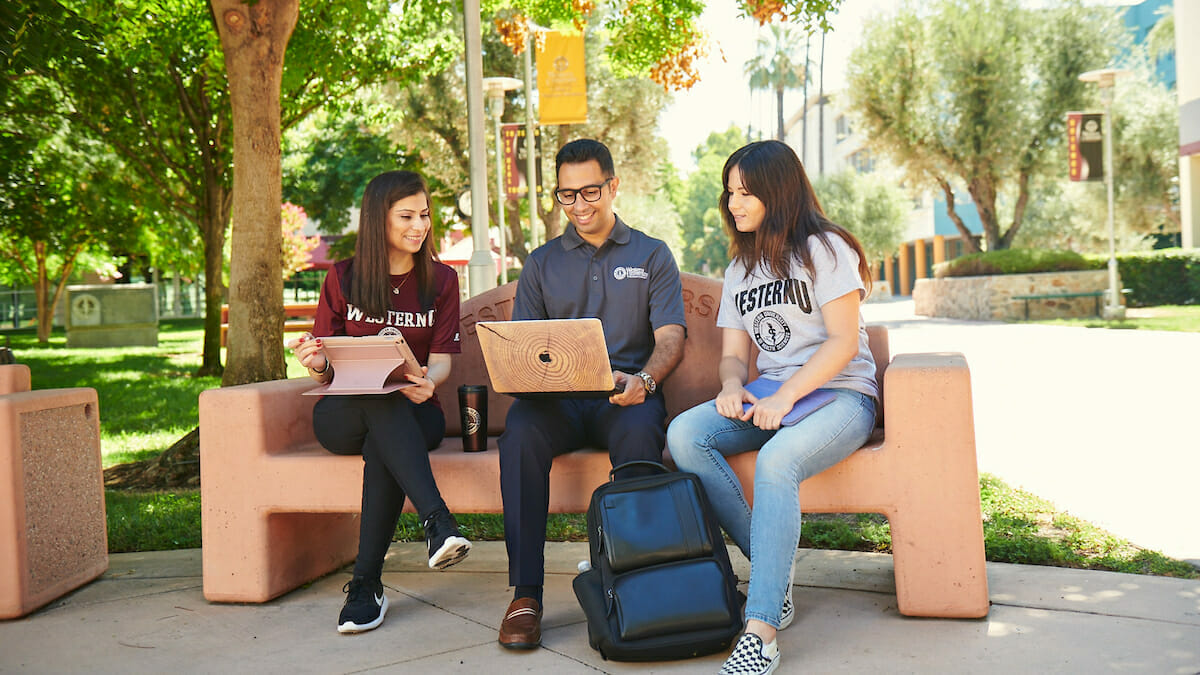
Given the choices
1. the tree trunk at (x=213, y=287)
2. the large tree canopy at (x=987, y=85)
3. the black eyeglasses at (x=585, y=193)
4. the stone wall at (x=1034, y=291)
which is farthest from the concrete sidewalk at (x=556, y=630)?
the large tree canopy at (x=987, y=85)

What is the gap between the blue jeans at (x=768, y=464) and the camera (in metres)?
3.13

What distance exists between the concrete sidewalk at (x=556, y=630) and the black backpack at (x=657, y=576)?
0.33 ft

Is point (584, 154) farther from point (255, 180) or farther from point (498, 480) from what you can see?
point (255, 180)

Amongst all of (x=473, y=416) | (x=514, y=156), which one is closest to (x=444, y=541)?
(x=473, y=416)

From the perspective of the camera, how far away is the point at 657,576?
10.2 ft

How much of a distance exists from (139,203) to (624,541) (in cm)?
1908

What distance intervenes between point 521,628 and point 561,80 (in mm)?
12817

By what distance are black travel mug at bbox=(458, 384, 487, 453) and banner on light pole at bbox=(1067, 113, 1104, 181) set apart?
19533 millimetres

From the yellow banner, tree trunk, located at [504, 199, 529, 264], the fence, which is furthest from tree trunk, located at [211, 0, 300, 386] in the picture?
the fence

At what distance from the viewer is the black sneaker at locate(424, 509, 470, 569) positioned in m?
3.46

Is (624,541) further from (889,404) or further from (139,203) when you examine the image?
(139,203)

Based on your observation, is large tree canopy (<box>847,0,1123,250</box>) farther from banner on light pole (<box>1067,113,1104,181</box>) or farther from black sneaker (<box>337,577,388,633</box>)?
black sneaker (<box>337,577,388,633</box>)

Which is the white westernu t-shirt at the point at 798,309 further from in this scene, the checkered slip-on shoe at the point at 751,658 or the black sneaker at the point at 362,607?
the black sneaker at the point at 362,607

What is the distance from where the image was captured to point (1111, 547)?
A: 4219 mm
